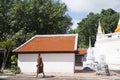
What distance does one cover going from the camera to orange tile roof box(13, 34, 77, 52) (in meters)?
26.1

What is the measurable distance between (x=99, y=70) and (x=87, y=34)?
161 feet

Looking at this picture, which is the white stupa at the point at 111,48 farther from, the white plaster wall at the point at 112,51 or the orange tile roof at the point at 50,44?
the orange tile roof at the point at 50,44

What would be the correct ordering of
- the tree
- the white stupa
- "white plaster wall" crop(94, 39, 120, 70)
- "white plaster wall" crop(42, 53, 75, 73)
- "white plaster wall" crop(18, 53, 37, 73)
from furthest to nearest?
1. the tree
2. the white stupa
3. "white plaster wall" crop(94, 39, 120, 70)
4. "white plaster wall" crop(18, 53, 37, 73)
5. "white plaster wall" crop(42, 53, 75, 73)

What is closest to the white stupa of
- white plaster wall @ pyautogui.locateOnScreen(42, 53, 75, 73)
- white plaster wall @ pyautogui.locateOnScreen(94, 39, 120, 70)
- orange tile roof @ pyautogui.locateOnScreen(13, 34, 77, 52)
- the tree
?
white plaster wall @ pyautogui.locateOnScreen(94, 39, 120, 70)

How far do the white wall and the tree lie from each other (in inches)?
1749

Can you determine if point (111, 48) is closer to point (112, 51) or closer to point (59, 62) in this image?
point (112, 51)

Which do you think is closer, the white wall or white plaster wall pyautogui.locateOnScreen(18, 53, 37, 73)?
the white wall

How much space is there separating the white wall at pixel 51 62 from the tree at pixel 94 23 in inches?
1749

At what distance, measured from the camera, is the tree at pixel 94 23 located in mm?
69188

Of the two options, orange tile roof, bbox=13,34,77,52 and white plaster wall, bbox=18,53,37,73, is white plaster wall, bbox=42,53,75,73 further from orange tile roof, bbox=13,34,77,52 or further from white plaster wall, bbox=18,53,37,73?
A: white plaster wall, bbox=18,53,37,73

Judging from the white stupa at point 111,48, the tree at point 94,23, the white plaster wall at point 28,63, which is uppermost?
the tree at point 94,23

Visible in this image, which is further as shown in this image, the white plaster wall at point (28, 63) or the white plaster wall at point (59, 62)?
the white plaster wall at point (28, 63)

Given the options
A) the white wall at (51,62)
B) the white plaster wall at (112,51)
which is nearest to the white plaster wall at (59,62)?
the white wall at (51,62)

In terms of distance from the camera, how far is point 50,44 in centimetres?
2736
